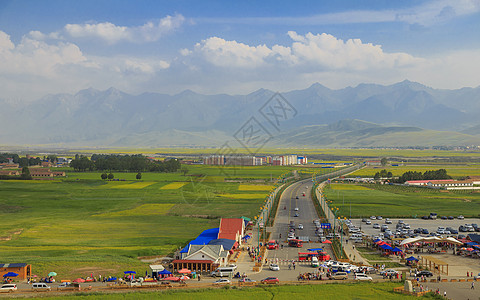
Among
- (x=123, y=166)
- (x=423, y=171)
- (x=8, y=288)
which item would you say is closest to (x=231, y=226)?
(x=8, y=288)

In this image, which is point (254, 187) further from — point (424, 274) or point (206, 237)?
point (424, 274)

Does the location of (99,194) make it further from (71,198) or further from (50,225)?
(50,225)

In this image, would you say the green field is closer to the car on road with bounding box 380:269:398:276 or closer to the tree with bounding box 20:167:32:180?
the tree with bounding box 20:167:32:180

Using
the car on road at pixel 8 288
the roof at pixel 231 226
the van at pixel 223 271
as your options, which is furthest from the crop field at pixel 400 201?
the car on road at pixel 8 288

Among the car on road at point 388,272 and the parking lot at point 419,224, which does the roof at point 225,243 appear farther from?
the parking lot at point 419,224

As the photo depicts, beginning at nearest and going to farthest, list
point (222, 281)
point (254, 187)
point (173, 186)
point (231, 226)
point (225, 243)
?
point (222, 281) → point (225, 243) → point (231, 226) → point (173, 186) → point (254, 187)

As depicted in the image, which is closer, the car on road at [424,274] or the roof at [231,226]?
the car on road at [424,274]

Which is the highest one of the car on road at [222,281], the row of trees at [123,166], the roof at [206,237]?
the row of trees at [123,166]
